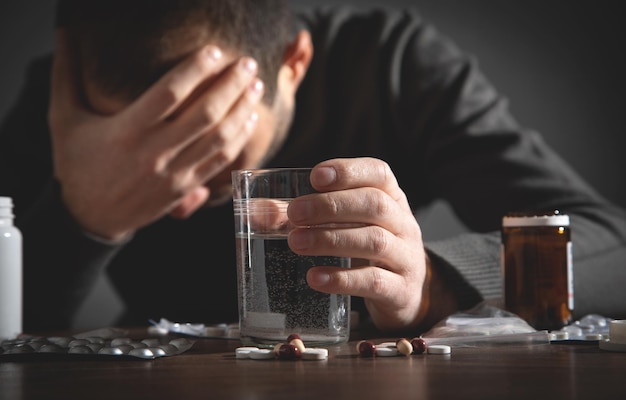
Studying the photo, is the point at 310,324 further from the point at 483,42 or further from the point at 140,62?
the point at 483,42

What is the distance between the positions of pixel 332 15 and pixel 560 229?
1084 mm

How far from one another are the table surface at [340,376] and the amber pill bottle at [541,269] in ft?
0.45

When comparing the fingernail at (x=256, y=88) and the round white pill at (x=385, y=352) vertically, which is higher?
the fingernail at (x=256, y=88)

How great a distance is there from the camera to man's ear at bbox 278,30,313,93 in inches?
55.9

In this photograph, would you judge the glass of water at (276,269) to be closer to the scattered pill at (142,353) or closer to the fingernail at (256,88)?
the scattered pill at (142,353)

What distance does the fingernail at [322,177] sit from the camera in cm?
73

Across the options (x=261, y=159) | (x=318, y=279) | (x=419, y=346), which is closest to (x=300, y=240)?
(x=318, y=279)

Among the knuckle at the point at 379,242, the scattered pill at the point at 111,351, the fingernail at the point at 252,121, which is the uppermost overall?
the fingernail at the point at 252,121

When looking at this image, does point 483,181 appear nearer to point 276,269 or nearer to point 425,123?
point 425,123

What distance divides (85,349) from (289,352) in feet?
0.63

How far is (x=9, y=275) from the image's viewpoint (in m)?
0.95

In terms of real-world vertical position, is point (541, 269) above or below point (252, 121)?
below

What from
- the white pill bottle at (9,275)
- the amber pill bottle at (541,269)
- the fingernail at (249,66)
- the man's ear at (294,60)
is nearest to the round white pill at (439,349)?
the amber pill bottle at (541,269)

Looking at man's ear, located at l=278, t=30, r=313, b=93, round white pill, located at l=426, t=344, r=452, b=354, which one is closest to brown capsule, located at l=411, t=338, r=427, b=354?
round white pill, located at l=426, t=344, r=452, b=354
